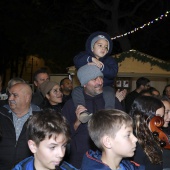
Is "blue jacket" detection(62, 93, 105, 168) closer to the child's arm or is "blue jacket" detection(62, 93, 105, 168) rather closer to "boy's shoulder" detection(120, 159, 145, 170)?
the child's arm

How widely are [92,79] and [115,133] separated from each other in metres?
1.17

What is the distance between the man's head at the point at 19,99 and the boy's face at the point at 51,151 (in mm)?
1551

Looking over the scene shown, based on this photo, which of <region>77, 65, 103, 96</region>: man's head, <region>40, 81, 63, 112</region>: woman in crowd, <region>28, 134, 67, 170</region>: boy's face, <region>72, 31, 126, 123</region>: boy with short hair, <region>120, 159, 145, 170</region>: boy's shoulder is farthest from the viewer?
<region>40, 81, 63, 112</region>: woman in crowd

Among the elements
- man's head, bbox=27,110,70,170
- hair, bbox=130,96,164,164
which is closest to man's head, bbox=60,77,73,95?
hair, bbox=130,96,164,164

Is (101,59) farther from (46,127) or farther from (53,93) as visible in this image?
(46,127)

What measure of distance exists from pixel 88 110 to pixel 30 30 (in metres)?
27.0

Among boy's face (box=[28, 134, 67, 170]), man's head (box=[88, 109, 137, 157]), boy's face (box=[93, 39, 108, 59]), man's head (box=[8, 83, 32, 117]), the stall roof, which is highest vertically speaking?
the stall roof

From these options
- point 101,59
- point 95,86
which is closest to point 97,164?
point 95,86

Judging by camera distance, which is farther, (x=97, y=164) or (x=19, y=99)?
(x=19, y=99)

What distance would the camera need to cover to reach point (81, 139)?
14.2ft

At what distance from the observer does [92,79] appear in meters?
4.29

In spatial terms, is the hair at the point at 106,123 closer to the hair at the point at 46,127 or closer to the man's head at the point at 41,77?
the hair at the point at 46,127

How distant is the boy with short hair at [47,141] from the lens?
310cm

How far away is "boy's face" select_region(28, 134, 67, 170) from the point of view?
307cm
